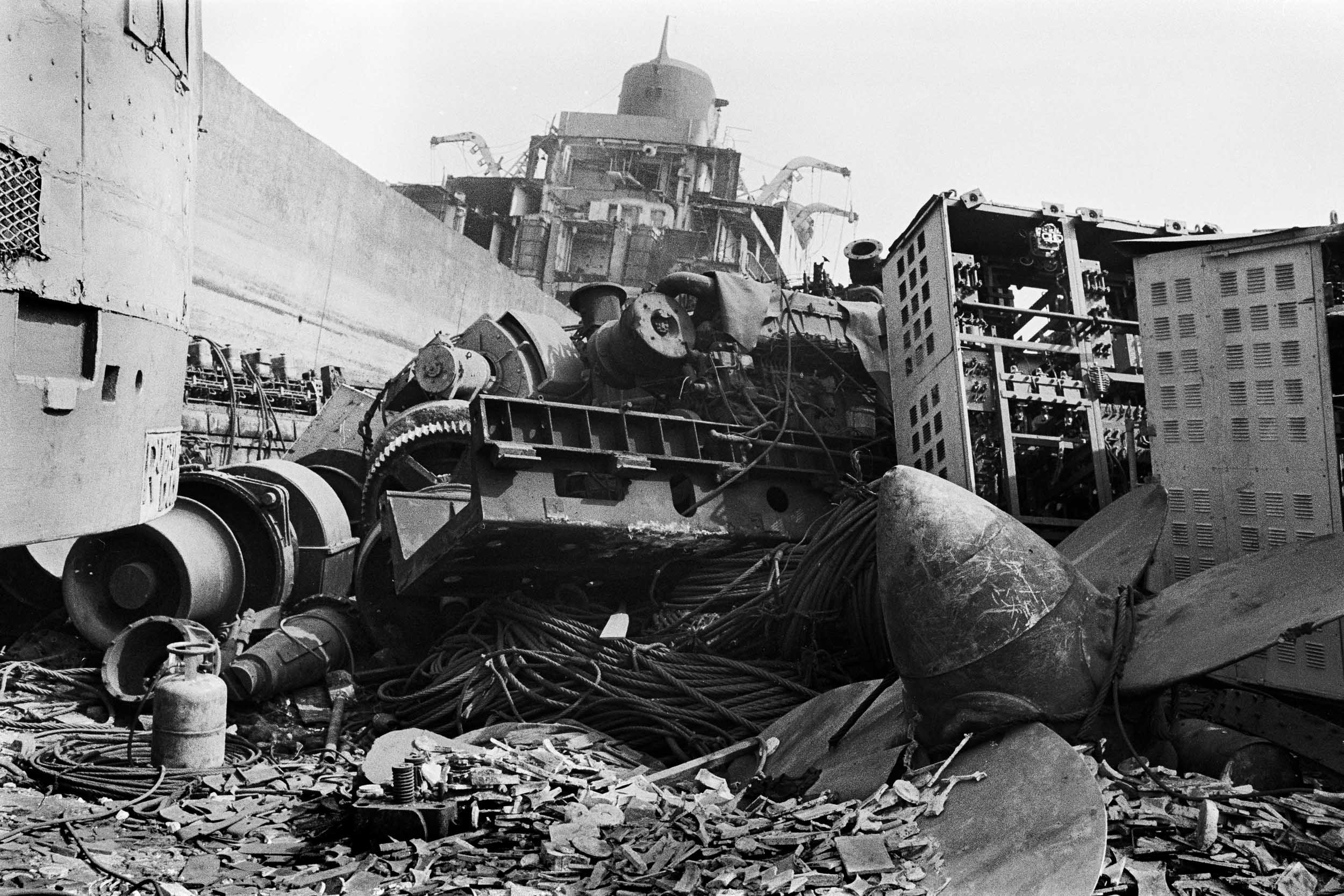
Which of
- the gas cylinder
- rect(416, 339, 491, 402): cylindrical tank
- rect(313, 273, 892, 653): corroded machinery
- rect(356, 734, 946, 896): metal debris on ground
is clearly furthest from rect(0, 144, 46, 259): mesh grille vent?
rect(416, 339, 491, 402): cylindrical tank

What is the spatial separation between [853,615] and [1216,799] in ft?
9.12

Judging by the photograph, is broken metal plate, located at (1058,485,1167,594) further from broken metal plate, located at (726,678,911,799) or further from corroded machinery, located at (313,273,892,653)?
corroded machinery, located at (313,273,892,653)

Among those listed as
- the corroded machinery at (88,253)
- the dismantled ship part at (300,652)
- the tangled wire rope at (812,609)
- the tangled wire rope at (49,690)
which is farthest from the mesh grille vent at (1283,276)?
the tangled wire rope at (49,690)

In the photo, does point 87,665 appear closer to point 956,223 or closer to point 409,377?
point 409,377

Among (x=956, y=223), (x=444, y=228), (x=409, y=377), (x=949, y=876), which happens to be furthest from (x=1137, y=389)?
(x=444, y=228)

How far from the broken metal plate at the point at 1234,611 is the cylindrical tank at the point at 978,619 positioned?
24 cm

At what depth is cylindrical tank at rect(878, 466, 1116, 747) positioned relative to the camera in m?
4.60

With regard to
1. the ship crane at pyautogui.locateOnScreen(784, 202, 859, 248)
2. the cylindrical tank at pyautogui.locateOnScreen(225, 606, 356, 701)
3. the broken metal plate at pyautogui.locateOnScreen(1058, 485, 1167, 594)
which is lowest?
the cylindrical tank at pyautogui.locateOnScreen(225, 606, 356, 701)

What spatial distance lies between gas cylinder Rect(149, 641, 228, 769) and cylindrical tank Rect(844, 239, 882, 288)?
7.79 meters

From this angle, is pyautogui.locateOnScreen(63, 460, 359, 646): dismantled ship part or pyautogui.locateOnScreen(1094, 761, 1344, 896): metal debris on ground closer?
pyautogui.locateOnScreen(1094, 761, 1344, 896): metal debris on ground

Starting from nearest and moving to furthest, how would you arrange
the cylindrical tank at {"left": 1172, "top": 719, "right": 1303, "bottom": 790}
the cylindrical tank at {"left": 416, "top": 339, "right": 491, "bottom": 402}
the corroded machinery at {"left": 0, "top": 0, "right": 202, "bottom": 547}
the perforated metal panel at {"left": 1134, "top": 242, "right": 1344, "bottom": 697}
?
the corroded machinery at {"left": 0, "top": 0, "right": 202, "bottom": 547} < the cylindrical tank at {"left": 1172, "top": 719, "right": 1303, "bottom": 790} < the perforated metal panel at {"left": 1134, "top": 242, "right": 1344, "bottom": 697} < the cylindrical tank at {"left": 416, "top": 339, "right": 491, "bottom": 402}

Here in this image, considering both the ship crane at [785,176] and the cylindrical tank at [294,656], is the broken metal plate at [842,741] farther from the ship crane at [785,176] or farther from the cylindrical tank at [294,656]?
the ship crane at [785,176]

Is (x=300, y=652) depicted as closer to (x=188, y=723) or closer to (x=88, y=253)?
(x=188, y=723)

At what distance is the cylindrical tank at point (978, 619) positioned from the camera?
4.60 metres
